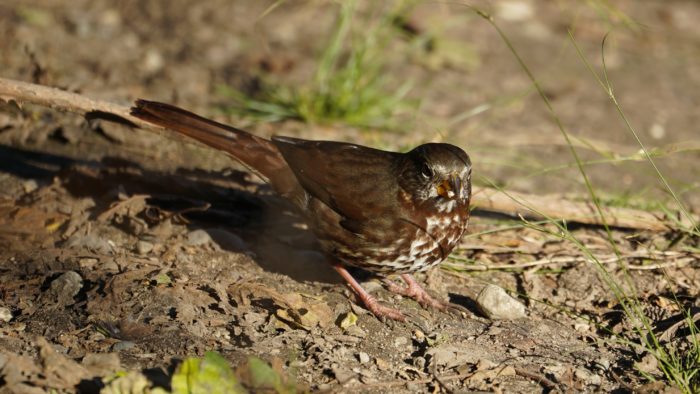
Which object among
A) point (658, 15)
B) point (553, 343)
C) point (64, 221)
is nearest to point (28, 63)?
point (64, 221)

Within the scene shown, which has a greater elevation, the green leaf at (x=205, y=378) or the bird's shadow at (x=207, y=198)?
the bird's shadow at (x=207, y=198)

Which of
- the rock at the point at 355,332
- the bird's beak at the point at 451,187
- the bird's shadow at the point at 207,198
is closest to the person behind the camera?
the rock at the point at 355,332

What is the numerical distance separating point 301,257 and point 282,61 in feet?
10.3

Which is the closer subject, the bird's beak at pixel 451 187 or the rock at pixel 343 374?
the rock at pixel 343 374

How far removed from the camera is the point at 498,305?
4.76 m

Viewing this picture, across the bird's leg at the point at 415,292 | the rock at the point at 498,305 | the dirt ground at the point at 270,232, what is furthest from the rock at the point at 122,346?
the rock at the point at 498,305

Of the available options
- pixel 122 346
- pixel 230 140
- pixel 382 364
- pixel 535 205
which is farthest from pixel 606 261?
pixel 122 346

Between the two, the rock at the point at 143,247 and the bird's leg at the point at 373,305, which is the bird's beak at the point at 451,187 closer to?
the bird's leg at the point at 373,305

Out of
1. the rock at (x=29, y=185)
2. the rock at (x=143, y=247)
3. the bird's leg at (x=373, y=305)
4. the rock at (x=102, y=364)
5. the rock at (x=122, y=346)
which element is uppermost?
the rock at (x=29, y=185)

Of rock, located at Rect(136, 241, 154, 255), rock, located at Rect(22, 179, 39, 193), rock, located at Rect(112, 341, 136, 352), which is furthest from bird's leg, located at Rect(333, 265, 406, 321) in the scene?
rock, located at Rect(22, 179, 39, 193)

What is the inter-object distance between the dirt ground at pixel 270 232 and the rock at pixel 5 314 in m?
0.01

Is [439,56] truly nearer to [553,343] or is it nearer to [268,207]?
[268,207]

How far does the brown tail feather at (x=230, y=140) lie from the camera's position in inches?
188

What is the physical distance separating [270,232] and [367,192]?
37.9 inches
